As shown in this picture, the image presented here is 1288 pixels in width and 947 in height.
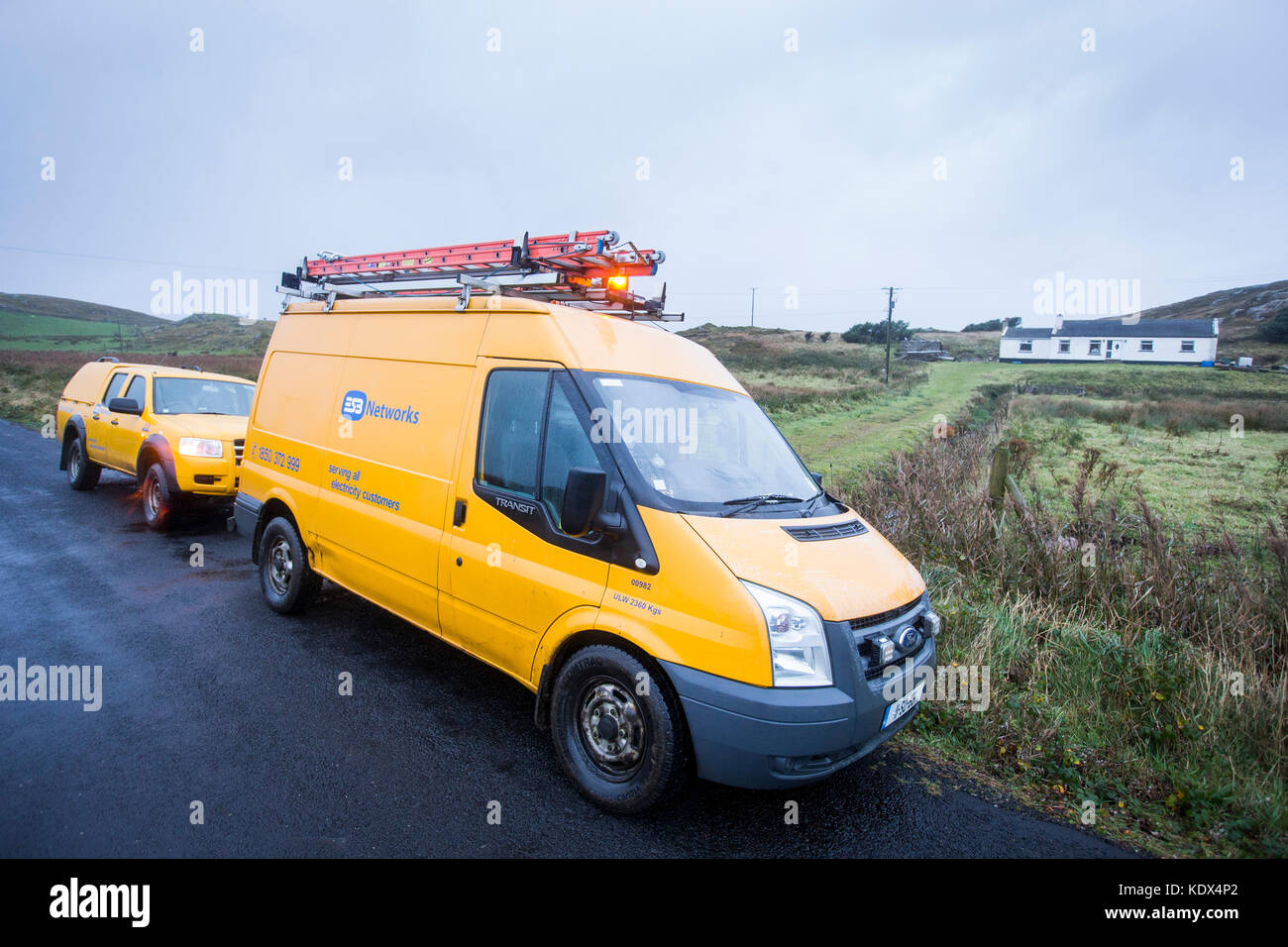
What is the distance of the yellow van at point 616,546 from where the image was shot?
280 cm

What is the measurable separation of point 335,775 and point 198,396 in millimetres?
7797

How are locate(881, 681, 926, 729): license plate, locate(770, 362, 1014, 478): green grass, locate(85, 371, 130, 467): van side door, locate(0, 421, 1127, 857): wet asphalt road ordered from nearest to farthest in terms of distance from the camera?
1. locate(0, 421, 1127, 857): wet asphalt road
2. locate(881, 681, 926, 729): license plate
3. locate(85, 371, 130, 467): van side door
4. locate(770, 362, 1014, 478): green grass

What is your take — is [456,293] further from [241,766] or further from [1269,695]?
[1269,695]

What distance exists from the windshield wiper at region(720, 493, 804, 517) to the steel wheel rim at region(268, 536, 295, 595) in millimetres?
3919

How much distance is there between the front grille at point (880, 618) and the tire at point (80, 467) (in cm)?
1149

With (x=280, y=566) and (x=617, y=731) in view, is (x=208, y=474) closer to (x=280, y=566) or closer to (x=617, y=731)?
(x=280, y=566)

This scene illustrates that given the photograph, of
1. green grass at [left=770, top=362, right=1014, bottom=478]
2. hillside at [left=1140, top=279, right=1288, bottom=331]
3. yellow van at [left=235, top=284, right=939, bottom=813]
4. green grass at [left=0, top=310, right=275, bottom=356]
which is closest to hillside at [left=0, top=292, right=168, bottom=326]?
green grass at [left=0, top=310, right=275, bottom=356]

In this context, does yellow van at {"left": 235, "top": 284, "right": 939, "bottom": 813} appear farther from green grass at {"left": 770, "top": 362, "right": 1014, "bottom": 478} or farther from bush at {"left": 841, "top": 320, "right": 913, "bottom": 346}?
bush at {"left": 841, "top": 320, "right": 913, "bottom": 346}

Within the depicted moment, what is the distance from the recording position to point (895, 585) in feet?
10.8

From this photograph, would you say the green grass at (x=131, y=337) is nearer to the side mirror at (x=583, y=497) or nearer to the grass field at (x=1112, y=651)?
the side mirror at (x=583, y=497)

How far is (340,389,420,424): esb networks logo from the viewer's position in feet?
14.1

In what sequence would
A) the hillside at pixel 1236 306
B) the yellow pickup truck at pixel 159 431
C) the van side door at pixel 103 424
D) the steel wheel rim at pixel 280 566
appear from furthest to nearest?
the hillside at pixel 1236 306, the van side door at pixel 103 424, the yellow pickup truck at pixel 159 431, the steel wheel rim at pixel 280 566

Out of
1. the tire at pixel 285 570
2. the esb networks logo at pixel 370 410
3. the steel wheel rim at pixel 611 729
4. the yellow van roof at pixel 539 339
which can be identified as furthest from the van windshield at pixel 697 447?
→ the tire at pixel 285 570
